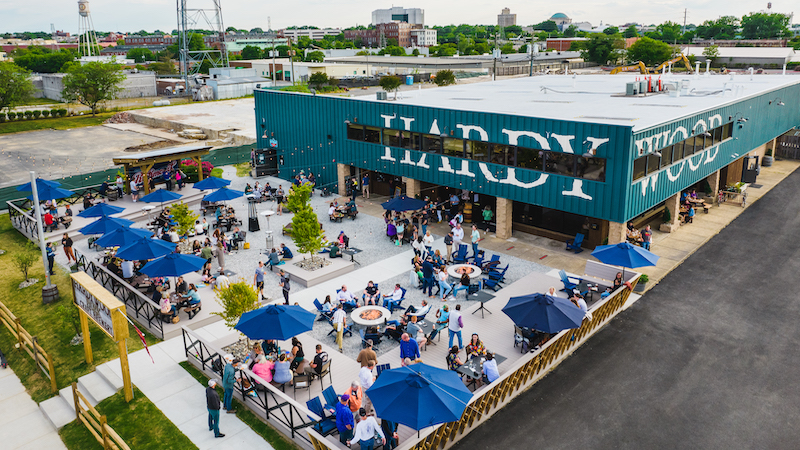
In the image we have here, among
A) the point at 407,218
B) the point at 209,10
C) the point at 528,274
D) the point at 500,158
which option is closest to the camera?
the point at 528,274

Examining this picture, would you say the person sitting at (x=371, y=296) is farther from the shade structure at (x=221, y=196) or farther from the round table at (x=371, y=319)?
the shade structure at (x=221, y=196)

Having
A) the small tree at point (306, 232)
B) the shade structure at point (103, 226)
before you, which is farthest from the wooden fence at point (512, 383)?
the shade structure at point (103, 226)

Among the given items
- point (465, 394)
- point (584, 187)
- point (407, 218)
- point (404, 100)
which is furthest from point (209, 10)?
point (465, 394)

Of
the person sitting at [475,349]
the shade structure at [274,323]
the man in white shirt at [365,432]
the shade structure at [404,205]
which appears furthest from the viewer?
Answer: the shade structure at [404,205]

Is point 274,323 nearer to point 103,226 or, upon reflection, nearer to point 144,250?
point 144,250

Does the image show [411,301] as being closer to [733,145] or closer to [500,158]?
[500,158]

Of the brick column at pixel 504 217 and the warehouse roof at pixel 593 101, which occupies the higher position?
the warehouse roof at pixel 593 101
